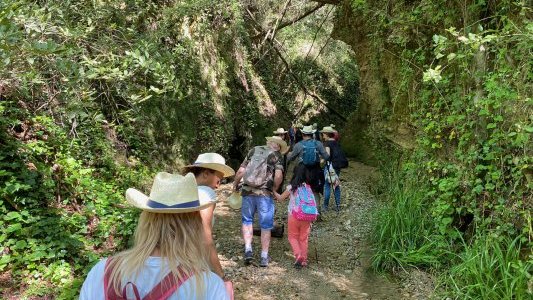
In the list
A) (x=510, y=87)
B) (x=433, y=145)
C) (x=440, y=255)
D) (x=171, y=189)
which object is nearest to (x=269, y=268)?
(x=440, y=255)

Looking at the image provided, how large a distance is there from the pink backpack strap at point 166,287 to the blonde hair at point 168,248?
2cm

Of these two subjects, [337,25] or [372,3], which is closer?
[372,3]

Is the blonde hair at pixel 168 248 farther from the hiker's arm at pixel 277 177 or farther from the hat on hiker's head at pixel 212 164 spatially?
the hiker's arm at pixel 277 177

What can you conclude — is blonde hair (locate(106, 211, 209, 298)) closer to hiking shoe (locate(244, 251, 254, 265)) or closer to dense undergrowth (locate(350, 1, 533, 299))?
dense undergrowth (locate(350, 1, 533, 299))

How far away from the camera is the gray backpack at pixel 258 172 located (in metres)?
5.74

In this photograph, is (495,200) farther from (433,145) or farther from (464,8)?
(464,8)

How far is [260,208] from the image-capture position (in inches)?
229

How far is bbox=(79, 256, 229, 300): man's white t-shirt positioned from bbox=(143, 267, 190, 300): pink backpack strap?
0.5 inches

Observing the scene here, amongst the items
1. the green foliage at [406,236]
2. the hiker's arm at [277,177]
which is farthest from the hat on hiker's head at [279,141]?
the green foliage at [406,236]

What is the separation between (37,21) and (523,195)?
18.5 feet

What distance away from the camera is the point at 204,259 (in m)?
1.86

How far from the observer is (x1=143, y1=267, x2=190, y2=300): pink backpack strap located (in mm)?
1700

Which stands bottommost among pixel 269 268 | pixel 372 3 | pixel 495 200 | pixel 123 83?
pixel 269 268

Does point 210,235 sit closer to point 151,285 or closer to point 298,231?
point 151,285
